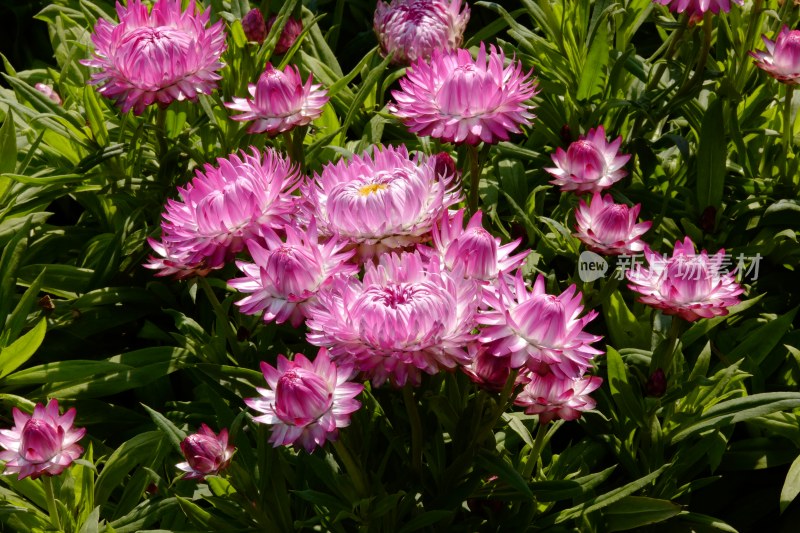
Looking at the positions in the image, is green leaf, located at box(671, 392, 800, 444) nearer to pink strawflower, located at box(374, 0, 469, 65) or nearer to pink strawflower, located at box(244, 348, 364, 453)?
pink strawflower, located at box(244, 348, 364, 453)

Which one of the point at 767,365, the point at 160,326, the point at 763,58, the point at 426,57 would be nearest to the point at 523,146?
the point at 426,57

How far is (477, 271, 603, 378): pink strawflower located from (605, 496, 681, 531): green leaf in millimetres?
610

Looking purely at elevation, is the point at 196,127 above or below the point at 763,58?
below

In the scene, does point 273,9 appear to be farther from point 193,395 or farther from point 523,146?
point 193,395

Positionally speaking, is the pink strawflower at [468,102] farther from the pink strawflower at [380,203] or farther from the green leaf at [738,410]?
the green leaf at [738,410]

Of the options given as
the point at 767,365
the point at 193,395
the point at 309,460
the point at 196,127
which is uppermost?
the point at 196,127

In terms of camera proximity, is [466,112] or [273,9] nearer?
[466,112]

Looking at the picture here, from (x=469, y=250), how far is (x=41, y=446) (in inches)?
35.5

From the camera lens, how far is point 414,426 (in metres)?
1.76

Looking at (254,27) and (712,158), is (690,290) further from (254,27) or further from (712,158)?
(254,27)

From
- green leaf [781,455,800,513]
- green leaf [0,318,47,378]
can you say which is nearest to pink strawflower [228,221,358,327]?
green leaf [0,318,47,378]

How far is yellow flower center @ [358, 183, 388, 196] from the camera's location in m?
1.72

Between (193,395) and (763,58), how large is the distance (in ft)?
5.81

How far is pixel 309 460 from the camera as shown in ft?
6.22
